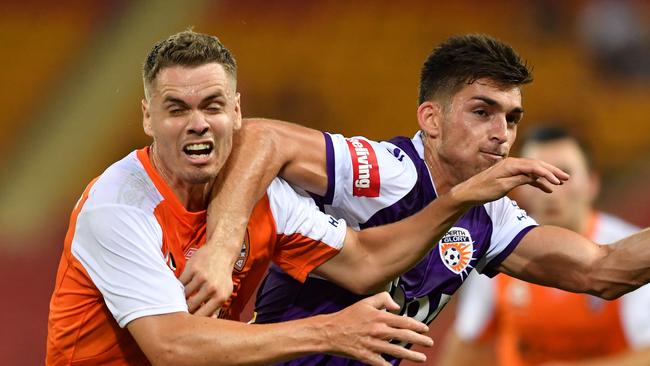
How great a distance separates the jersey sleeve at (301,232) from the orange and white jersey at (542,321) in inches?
92.5

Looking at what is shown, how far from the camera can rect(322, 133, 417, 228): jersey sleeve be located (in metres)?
3.81

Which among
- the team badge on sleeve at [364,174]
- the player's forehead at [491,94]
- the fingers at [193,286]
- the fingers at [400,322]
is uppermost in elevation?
the player's forehead at [491,94]

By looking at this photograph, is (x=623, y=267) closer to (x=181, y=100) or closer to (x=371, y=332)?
(x=371, y=332)

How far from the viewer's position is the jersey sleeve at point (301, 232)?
3691 millimetres

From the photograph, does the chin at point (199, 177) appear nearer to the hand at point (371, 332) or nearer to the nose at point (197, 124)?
the nose at point (197, 124)

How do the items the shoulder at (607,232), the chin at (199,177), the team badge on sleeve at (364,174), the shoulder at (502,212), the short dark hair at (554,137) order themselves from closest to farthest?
the chin at (199,177)
the team badge on sleeve at (364,174)
the shoulder at (502,212)
the shoulder at (607,232)
the short dark hair at (554,137)

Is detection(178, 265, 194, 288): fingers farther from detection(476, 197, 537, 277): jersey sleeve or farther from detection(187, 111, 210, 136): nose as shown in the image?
detection(476, 197, 537, 277): jersey sleeve

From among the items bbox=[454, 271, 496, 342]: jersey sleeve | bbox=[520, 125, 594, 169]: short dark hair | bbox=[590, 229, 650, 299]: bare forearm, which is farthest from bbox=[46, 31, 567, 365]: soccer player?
bbox=[520, 125, 594, 169]: short dark hair

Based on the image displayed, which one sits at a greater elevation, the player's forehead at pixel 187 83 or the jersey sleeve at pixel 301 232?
the player's forehead at pixel 187 83

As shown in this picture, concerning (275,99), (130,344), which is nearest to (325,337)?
(130,344)

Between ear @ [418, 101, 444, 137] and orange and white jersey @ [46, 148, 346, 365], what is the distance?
560 millimetres

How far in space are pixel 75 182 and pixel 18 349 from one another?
1348 mm

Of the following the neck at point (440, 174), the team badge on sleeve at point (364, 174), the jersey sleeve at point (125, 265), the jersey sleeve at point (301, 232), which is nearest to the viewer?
the jersey sleeve at point (125, 265)

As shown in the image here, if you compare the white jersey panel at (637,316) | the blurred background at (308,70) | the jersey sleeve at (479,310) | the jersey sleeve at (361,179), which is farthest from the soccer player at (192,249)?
the blurred background at (308,70)
